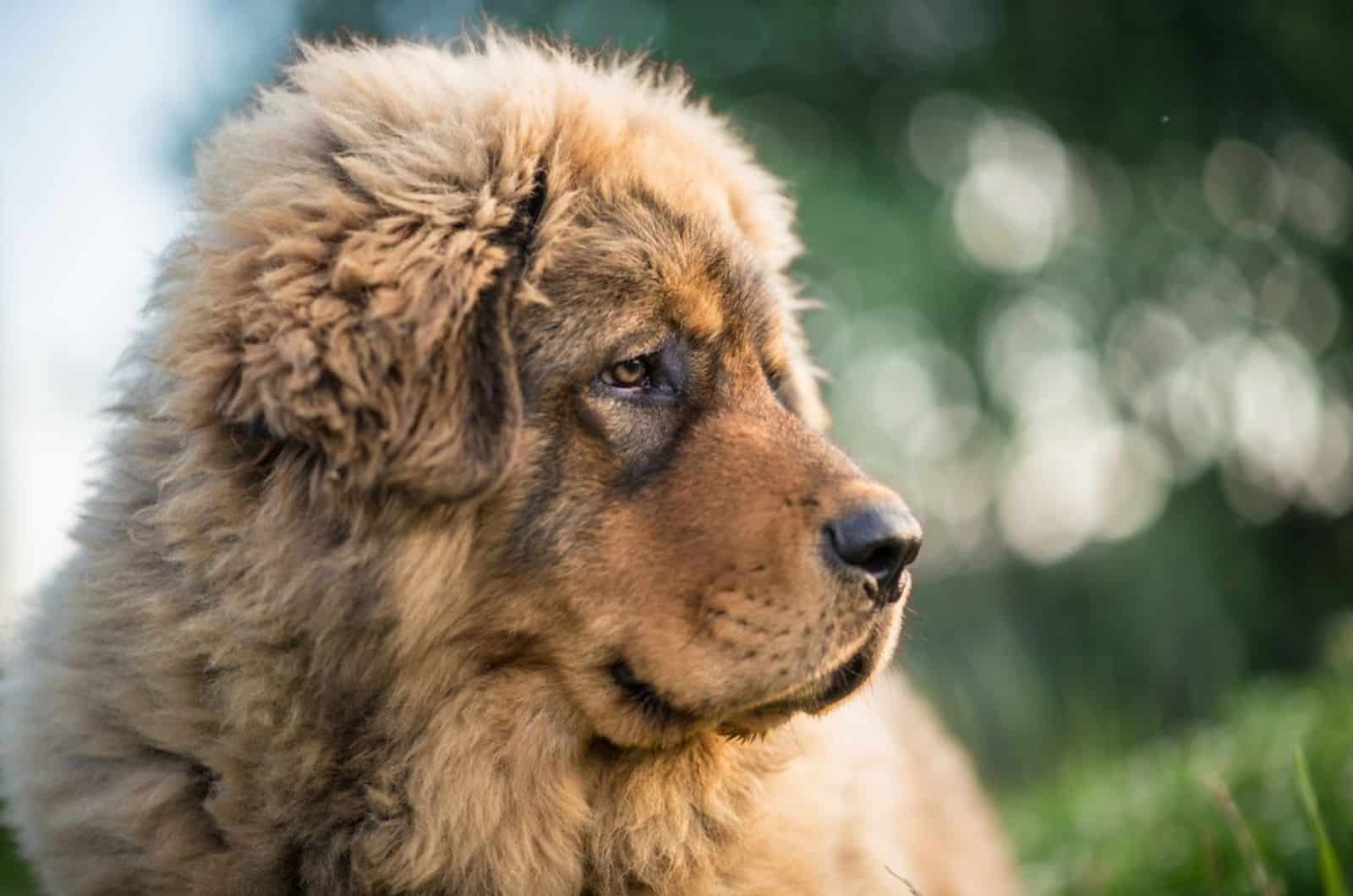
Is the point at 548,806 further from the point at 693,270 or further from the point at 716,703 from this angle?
the point at 693,270

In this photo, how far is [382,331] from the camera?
2686 millimetres

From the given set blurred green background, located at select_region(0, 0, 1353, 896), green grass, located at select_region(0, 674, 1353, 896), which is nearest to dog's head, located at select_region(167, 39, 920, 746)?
green grass, located at select_region(0, 674, 1353, 896)

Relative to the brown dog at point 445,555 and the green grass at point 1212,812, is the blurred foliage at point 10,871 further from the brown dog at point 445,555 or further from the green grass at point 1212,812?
the green grass at point 1212,812

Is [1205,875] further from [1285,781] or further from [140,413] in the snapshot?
[140,413]

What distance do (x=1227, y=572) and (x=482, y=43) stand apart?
1182cm

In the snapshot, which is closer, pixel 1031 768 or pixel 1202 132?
pixel 1031 768

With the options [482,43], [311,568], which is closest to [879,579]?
[311,568]

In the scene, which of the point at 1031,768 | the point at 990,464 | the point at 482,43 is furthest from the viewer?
the point at 990,464

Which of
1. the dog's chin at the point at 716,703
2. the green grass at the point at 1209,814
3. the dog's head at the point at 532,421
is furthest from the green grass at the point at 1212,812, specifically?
the dog's head at the point at 532,421

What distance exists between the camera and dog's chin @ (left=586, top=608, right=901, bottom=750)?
2.73 meters

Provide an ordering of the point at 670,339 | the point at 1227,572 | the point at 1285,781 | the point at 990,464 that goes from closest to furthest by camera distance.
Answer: the point at 670,339 → the point at 1285,781 → the point at 990,464 → the point at 1227,572

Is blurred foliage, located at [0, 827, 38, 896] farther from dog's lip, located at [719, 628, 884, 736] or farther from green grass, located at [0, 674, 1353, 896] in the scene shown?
dog's lip, located at [719, 628, 884, 736]

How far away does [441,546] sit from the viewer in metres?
2.71

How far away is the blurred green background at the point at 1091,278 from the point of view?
1218cm
